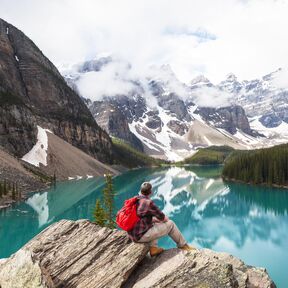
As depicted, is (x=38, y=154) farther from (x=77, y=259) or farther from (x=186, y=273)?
(x=186, y=273)

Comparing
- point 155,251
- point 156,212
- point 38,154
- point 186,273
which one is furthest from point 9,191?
point 186,273

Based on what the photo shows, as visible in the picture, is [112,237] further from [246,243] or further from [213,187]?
[213,187]

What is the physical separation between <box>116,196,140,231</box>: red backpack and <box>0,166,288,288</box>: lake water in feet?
98.8

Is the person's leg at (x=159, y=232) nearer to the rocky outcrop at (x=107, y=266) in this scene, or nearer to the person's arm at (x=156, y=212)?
the person's arm at (x=156, y=212)

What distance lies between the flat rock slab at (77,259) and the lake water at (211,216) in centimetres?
2969

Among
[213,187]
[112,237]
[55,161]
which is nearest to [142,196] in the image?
[112,237]

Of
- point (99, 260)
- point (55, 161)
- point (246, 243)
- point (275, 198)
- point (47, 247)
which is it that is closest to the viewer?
point (99, 260)

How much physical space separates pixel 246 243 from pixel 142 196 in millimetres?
51901

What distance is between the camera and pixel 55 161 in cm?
17075

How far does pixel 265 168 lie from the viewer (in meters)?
143

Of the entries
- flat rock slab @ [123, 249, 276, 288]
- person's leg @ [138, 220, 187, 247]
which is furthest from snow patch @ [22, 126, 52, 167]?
flat rock slab @ [123, 249, 276, 288]

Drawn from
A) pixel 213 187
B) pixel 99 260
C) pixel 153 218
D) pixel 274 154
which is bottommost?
pixel 213 187

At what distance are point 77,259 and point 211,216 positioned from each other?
260ft

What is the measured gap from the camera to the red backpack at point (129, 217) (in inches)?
556
